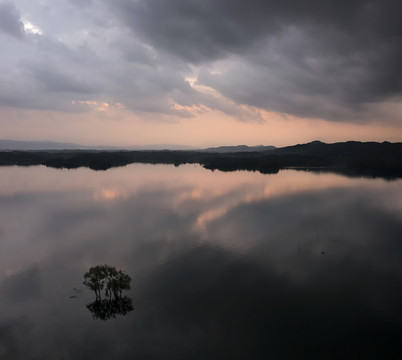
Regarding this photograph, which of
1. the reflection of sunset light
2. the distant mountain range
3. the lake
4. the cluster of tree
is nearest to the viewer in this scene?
the lake

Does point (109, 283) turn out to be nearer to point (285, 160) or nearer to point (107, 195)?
point (107, 195)

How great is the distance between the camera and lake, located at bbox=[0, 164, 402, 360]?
15.4 metres

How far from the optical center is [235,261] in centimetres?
2578

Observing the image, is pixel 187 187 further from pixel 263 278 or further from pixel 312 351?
pixel 312 351

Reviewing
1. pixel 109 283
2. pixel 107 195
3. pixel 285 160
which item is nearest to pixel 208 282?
pixel 109 283

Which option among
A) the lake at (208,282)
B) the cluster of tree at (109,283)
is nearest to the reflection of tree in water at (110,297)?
the cluster of tree at (109,283)

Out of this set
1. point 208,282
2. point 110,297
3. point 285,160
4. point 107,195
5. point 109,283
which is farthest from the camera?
point 285,160

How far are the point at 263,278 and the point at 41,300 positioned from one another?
16710mm

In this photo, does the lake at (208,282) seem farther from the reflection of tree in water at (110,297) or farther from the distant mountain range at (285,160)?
the distant mountain range at (285,160)

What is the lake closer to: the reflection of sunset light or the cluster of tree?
the cluster of tree

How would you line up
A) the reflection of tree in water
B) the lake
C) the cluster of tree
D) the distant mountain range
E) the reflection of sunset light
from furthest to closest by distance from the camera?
the distant mountain range < the reflection of sunset light < the cluster of tree < the reflection of tree in water < the lake

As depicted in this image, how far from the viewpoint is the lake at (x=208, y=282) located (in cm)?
1543

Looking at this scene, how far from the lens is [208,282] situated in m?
21.8

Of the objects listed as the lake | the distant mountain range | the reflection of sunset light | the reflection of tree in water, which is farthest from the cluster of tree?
the distant mountain range
